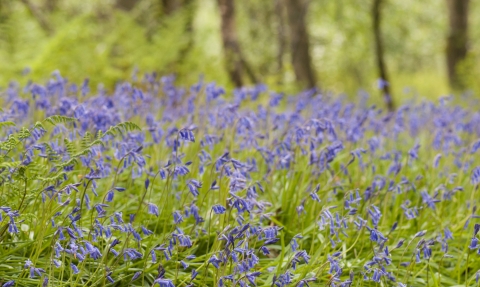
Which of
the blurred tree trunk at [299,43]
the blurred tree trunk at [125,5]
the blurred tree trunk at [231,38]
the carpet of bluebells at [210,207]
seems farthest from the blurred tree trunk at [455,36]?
the carpet of bluebells at [210,207]

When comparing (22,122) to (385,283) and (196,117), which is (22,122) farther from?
(385,283)

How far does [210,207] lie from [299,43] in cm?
769

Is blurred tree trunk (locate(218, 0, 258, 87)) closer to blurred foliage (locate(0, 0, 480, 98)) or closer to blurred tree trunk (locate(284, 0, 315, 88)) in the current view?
blurred foliage (locate(0, 0, 480, 98))

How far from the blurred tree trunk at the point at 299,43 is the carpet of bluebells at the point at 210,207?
5513 millimetres

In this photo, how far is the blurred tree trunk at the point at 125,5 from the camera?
29.9 ft

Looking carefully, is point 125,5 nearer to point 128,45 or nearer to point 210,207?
point 128,45

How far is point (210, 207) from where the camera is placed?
9.28 feet

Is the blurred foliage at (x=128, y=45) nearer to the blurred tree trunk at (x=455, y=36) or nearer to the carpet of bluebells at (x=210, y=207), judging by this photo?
the blurred tree trunk at (x=455, y=36)

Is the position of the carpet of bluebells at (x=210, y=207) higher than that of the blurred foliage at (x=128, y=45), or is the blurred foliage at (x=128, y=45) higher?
the blurred foliage at (x=128, y=45)

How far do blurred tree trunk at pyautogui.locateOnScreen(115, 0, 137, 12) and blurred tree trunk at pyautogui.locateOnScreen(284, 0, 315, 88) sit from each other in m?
2.80

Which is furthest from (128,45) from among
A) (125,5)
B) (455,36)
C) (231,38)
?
(455,36)

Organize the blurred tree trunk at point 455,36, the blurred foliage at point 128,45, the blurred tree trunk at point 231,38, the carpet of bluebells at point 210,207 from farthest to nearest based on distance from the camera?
the blurred tree trunk at point 455,36
the blurred tree trunk at point 231,38
the blurred foliage at point 128,45
the carpet of bluebells at point 210,207

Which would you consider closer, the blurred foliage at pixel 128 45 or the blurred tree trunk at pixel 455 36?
the blurred foliage at pixel 128 45

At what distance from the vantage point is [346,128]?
3.85 metres
